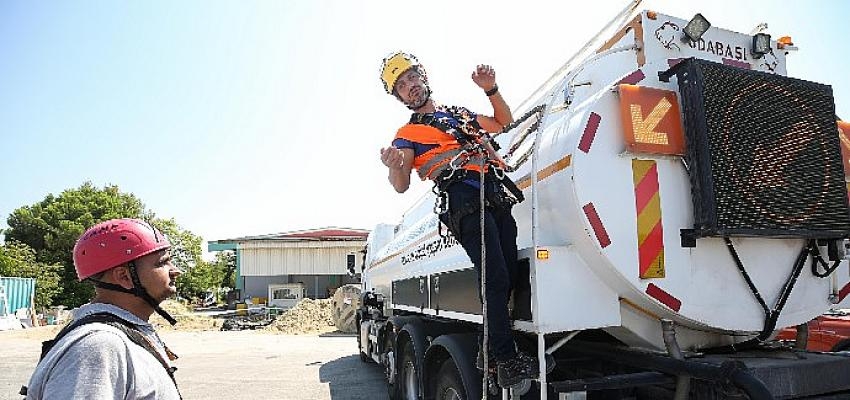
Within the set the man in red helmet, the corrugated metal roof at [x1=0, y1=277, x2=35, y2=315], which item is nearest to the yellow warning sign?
the man in red helmet

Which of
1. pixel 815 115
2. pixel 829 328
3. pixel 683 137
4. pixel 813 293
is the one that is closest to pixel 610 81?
pixel 683 137

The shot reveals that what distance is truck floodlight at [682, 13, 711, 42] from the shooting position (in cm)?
360

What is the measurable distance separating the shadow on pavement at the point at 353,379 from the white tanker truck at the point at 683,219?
18.9ft

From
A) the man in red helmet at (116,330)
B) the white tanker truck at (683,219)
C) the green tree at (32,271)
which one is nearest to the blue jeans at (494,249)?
the white tanker truck at (683,219)

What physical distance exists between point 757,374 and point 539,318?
1.05m

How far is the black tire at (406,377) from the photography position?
6.24m

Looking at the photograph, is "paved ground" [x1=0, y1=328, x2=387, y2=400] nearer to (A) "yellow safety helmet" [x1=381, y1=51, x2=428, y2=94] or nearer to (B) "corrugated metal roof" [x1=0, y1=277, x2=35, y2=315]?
(A) "yellow safety helmet" [x1=381, y1=51, x2=428, y2=94]

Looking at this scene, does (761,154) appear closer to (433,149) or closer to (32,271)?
(433,149)

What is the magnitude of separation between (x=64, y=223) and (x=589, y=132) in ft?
133

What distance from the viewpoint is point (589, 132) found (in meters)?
3.23

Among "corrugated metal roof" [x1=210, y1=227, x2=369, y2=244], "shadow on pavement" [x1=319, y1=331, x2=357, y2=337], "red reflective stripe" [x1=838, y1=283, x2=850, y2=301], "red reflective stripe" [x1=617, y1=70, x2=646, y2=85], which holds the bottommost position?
"shadow on pavement" [x1=319, y1=331, x2=357, y2=337]

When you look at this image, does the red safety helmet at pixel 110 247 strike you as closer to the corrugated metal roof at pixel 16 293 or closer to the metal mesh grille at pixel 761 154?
the metal mesh grille at pixel 761 154

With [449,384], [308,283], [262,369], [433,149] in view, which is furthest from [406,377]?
[308,283]

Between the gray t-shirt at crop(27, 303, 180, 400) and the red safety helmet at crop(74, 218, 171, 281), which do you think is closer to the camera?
the gray t-shirt at crop(27, 303, 180, 400)
